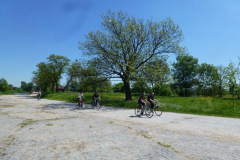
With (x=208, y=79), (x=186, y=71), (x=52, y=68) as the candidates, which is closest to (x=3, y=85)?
(x=52, y=68)

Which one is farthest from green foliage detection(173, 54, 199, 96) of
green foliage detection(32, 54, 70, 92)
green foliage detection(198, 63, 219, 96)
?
green foliage detection(32, 54, 70, 92)

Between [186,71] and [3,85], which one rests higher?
[186,71]

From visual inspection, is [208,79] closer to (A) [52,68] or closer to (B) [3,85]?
(A) [52,68]

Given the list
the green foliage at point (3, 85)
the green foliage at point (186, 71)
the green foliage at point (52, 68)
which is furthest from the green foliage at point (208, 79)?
the green foliage at point (3, 85)

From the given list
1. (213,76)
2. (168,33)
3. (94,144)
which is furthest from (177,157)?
(213,76)

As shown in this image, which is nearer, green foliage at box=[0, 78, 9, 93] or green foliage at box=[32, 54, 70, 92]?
green foliage at box=[32, 54, 70, 92]

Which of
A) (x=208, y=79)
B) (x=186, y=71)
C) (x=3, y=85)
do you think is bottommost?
(x=3, y=85)

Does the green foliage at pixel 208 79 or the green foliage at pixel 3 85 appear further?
the green foliage at pixel 3 85

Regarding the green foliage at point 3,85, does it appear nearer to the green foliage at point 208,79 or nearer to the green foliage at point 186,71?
the green foliage at point 186,71

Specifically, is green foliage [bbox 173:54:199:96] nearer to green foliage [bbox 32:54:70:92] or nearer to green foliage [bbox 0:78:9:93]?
green foliage [bbox 32:54:70:92]

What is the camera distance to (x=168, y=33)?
2169cm

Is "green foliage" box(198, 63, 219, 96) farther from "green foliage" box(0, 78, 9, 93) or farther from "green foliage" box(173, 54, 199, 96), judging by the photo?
"green foliage" box(0, 78, 9, 93)

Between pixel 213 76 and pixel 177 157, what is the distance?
2466 inches

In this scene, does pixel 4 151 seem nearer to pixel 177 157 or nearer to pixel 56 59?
pixel 177 157
